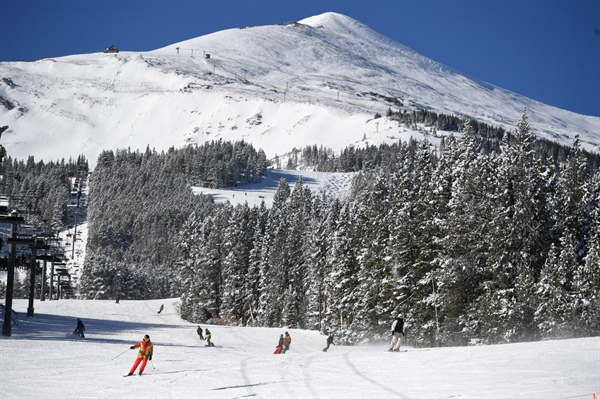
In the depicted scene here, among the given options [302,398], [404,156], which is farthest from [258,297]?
[302,398]

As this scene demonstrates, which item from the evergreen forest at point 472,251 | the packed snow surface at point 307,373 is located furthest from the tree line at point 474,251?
the packed snow surface at point 307,373

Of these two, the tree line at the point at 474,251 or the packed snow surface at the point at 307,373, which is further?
the tree line at the point at 474,251

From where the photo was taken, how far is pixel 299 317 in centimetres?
7238

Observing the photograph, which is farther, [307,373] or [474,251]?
[474,251]

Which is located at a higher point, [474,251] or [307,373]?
[474,251]

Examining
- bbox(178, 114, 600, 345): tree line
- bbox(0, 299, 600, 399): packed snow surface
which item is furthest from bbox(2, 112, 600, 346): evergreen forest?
bbox(0, 299, 600, 399): packed snow surface

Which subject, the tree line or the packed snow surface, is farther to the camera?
the tree line

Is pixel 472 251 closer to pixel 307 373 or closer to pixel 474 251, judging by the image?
pixel 474 251

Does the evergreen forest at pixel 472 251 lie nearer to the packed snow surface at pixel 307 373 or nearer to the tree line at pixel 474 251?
the tree line at pixel 474 251

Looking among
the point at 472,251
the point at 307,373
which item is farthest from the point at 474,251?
the point at 307,373

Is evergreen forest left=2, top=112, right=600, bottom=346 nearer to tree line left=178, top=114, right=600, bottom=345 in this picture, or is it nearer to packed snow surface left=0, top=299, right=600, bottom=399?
tree line left=178, top=114, right=600, bottom=345

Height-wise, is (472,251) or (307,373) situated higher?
(472,251)

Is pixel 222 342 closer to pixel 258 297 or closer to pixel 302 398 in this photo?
pixel 258 297

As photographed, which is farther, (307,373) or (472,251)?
(472,251)
